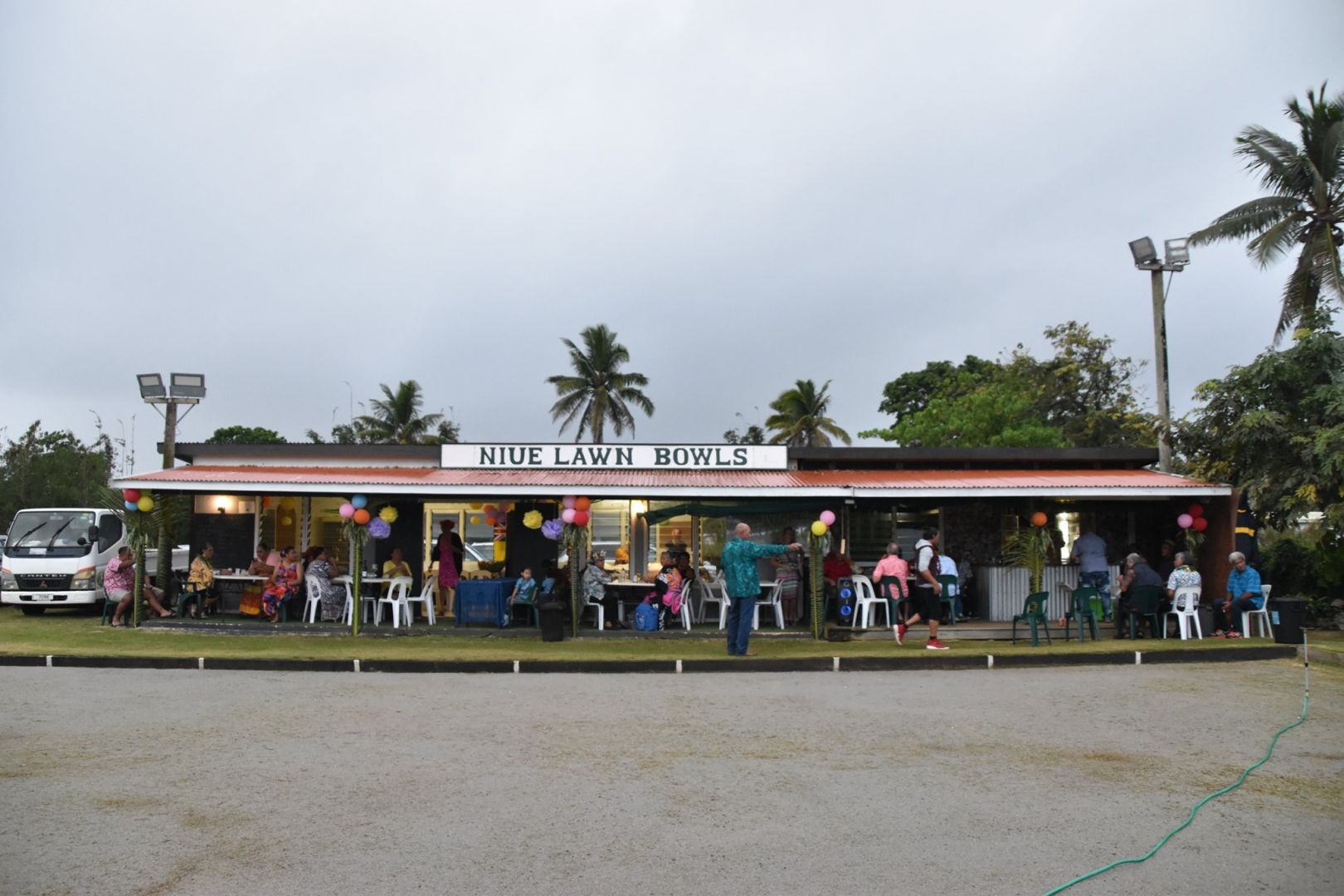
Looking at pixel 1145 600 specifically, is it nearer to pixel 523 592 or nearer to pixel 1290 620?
pixel 1290 620

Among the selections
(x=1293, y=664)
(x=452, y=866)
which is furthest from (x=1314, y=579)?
(x=452, y=866)

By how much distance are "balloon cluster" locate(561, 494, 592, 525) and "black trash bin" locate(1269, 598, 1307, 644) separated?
30.6 feet

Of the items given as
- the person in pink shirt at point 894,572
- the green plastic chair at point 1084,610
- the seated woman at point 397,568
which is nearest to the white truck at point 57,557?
the seated woman at point 397,568

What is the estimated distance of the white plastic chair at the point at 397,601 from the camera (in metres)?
15.7

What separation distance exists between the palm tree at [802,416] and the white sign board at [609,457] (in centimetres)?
2982

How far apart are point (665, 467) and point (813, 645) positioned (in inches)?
194

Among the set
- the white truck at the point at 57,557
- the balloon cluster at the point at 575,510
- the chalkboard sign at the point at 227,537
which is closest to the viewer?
the balloon cluster at the point at 575,510

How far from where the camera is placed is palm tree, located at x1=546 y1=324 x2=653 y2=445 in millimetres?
46531

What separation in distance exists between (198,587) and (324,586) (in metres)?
2.06

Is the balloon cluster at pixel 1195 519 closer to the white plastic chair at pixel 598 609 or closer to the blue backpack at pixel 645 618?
the blue backpack at pixel 645 618

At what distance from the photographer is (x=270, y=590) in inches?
635

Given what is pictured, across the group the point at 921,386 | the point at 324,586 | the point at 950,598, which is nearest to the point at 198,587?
the point at 324,586

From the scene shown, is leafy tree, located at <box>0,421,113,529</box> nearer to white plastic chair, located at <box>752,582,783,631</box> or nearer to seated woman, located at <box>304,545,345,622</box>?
seated woman, located at <box>304,545,345,622</box>

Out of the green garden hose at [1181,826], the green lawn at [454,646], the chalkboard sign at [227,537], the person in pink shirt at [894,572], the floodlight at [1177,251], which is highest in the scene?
the floodlight at [1177,251]
